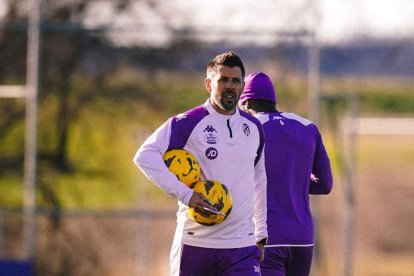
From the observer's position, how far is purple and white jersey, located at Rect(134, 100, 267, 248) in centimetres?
737

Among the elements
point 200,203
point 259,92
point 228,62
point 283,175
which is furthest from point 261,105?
point 200,203

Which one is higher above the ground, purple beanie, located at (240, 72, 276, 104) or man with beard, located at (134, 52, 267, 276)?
purple beanie, located at (240, 72, 276, 104)

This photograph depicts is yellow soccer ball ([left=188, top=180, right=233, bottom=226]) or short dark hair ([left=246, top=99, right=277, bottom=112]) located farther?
short dark hair ([left=246, top=99, right=277, bottom=112])

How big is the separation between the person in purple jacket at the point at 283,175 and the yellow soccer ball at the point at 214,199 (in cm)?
70

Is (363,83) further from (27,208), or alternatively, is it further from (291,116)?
(291,116)

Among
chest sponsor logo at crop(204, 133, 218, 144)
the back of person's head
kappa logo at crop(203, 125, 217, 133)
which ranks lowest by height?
chest sponsor logo at crop(204, 133, 218, 144)

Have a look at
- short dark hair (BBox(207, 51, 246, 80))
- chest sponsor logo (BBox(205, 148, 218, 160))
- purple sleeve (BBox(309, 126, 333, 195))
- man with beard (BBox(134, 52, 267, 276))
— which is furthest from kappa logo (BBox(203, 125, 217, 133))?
purple sleeve (BBox(309, 126, 333, 195))

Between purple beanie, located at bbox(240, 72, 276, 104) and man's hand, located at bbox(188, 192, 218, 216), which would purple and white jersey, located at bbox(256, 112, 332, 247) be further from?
man's hand, located at bbox(188, 192, 218, 216)

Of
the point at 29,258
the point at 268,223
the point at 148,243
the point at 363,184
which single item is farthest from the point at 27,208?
the point at 363,184

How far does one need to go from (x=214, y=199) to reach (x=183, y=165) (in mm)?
255

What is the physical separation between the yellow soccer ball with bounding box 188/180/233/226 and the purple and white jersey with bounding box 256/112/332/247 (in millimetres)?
697

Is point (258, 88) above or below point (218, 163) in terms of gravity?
above

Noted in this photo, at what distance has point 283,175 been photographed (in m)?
8.10

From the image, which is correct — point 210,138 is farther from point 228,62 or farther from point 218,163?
point 228,62
